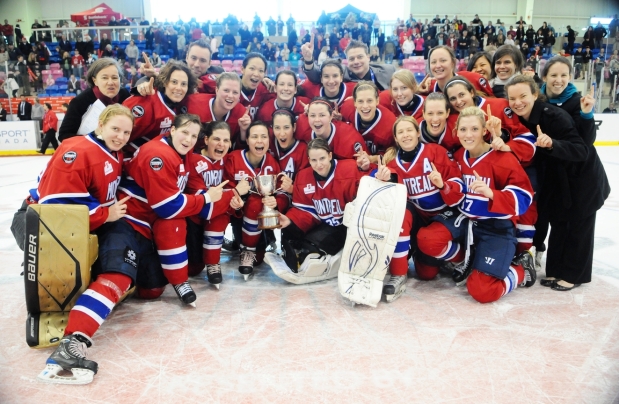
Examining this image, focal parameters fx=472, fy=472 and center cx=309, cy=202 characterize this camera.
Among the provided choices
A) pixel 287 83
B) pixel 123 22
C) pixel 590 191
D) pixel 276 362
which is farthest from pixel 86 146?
pixel 123 22

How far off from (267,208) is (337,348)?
1.18 m

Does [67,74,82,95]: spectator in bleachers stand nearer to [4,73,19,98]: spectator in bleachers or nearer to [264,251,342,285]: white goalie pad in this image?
[4,73,19,98]: spectator in bleachers

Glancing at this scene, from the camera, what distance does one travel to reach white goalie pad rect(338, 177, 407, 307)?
8.73 feet

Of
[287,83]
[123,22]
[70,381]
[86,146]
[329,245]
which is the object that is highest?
[123,22]

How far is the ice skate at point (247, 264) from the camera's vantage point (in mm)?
3101

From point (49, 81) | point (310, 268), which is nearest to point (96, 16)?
point (49, 81)

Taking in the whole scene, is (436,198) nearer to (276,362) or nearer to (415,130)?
(415,130)

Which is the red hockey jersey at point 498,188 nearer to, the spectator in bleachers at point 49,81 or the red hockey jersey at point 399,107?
the red hockey jersey at point 399,107

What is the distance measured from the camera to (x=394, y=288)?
106 inches

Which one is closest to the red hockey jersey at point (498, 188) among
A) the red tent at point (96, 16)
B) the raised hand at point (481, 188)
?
the raised hand at point (481, 188)

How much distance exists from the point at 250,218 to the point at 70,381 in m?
1.56

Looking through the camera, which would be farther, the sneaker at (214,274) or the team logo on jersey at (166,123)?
the team logo on jersey at (166,123)

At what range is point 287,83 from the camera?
3504 millimetres

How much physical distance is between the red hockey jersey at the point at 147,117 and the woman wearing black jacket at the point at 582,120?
240 centimetres
